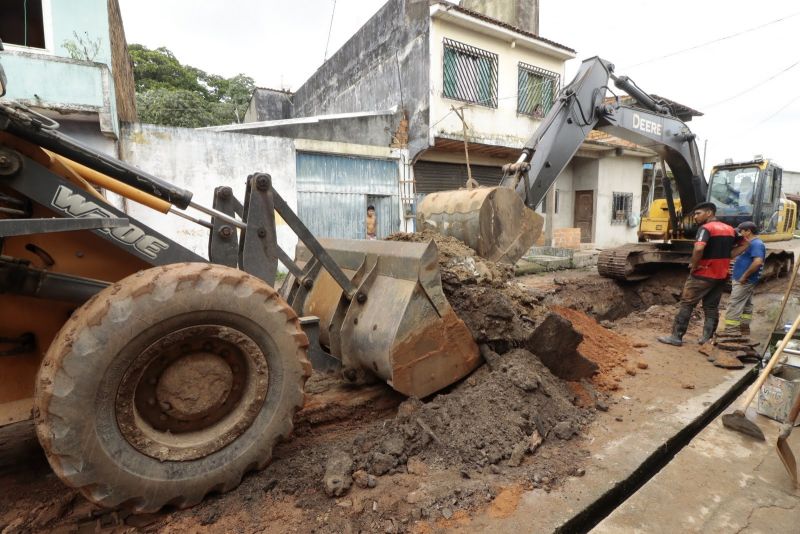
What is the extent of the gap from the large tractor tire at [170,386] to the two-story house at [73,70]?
7124 mm

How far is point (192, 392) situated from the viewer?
7.38 ft

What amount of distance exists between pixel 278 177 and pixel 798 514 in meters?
9.85

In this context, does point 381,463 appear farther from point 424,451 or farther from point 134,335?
point 134,335

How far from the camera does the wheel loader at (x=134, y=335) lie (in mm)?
1908

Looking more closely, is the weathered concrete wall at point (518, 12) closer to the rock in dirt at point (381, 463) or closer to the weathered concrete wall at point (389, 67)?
the weathered concrete wall at point (389, 67)

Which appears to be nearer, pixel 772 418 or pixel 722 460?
pixel 722 460

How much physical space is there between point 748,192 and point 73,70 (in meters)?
12.0

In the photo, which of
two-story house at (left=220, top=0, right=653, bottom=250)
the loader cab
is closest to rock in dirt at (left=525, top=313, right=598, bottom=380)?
the loader cab

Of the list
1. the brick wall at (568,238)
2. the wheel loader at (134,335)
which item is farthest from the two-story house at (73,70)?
the brick wall at (568,238)

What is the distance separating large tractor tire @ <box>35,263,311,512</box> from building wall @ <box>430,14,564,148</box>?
9972 mm

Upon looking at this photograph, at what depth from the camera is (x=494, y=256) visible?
407 cm

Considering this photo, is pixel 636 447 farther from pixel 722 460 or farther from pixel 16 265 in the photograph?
pixel 16 265

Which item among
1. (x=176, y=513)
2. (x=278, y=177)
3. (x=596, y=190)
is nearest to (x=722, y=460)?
(x=176, y=513)

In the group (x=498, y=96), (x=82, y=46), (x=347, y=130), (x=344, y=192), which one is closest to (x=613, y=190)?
(x=498, y=96)
